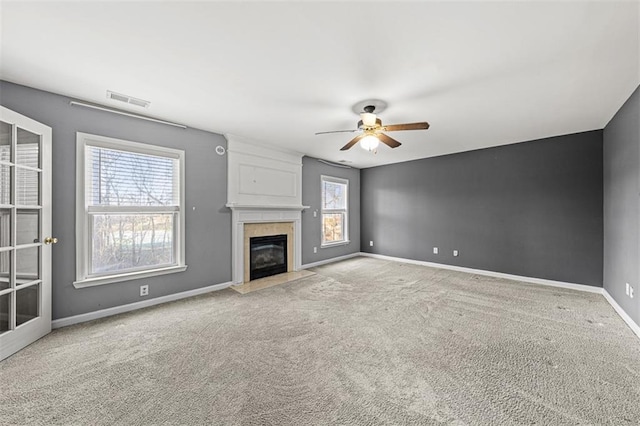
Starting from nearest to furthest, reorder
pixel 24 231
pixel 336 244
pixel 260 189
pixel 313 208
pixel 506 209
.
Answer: pixel 24 231 < pixel 260 189 < pixel 506 209 < pixel 313 208 < pixel 336 244

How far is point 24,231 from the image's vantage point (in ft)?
7.77

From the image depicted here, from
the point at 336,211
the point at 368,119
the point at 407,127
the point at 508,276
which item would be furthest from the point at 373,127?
the point at 508,276

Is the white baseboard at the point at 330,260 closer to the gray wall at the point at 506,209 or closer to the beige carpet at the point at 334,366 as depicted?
the gray wall at the point at 506,209

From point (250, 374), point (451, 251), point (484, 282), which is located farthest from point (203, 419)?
point (451, 251)

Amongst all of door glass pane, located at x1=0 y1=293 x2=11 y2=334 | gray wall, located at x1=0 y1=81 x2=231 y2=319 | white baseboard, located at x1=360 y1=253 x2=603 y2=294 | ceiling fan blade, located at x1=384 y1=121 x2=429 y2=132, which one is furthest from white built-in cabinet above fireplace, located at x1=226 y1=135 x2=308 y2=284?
white baseboard, located at x1=360 y1=253 x2=603 y2=294

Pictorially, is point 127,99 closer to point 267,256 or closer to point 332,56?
point 332,56

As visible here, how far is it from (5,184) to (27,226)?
414mm

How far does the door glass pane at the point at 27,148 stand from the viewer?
232 centimetres

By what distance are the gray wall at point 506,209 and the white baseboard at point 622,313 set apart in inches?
13.8

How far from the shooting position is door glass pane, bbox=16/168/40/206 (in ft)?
7.61

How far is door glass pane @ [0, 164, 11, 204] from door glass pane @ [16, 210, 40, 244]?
0.16 meters

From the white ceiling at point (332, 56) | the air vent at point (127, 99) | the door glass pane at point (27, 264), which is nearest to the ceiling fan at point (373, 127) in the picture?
the white ceiling at point (332, 56)

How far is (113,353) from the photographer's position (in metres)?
2.24

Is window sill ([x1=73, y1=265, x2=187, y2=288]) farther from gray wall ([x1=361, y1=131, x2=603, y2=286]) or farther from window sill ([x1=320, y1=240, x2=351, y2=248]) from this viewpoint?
gray wall ([x1=361, y1=131, x2=603, y2=286])
